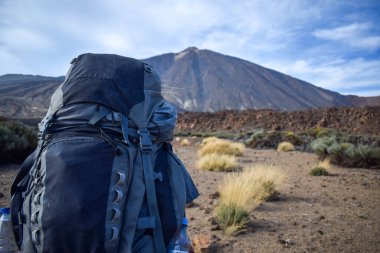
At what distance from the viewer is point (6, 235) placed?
1.67 m

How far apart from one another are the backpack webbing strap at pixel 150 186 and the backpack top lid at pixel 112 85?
11cm

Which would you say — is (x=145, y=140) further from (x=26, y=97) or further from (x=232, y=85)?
(x=232, y=85)

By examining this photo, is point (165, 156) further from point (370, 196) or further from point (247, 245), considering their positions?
point (370, 196)

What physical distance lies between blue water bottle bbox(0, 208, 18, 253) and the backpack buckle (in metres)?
0.79

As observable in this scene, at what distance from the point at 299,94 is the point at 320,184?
144m

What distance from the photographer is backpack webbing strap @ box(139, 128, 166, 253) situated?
5.08 feet

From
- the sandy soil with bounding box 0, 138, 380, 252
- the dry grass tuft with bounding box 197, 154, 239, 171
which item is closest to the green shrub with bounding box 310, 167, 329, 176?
the sandy soil with bounding box 0, 138, 380, 252

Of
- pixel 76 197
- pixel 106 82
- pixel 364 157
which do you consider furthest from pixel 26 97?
pixel 76 197

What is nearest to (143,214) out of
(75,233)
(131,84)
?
(75,233)

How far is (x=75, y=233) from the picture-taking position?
1.37 m

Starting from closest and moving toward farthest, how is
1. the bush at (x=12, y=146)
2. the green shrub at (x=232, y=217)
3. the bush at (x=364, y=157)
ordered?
the green shrub at (x=232, y=217), the bush at (x=12, y=146), the bush at (x=364, y=157)

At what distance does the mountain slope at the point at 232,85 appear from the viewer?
116750mm

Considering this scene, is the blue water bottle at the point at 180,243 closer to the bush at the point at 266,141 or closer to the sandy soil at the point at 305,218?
the sandy soil at the point at 305,218

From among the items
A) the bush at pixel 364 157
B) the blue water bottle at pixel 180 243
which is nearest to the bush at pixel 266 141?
the bush at pixel 364 157
